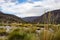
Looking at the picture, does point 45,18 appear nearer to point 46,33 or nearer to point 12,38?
point 46,33

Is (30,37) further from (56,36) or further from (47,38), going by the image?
(56,36)

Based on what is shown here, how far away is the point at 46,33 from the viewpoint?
8.93 metres

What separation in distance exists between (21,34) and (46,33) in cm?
115

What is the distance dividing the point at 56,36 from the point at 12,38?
6.31 feet

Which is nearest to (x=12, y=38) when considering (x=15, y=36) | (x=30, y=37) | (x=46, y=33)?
(x=15, y=36)

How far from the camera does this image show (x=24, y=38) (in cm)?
921

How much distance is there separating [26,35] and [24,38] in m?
0.16

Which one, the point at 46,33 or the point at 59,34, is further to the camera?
the point at 59,34

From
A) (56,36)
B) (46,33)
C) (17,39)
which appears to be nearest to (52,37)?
(56,36)

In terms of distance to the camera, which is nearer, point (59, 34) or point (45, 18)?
point (45, 18)

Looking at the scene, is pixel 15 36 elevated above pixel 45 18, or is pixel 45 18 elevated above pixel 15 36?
pixel 45 18

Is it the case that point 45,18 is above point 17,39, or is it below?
above

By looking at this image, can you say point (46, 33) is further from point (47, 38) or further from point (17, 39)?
point (17, 39)

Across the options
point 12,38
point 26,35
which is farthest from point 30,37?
point 12,38
